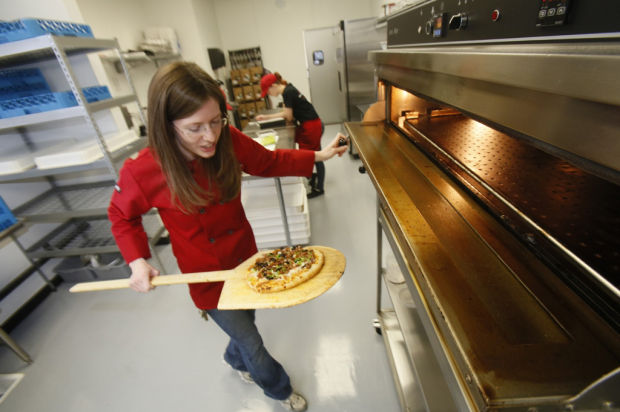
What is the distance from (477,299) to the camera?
0.47 meters

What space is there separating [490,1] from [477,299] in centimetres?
54

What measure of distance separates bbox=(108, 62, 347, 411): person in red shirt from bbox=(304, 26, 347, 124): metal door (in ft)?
13.9

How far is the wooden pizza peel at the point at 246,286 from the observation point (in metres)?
1.02

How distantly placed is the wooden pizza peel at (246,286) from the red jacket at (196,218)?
0.10 m

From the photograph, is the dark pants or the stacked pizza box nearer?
the stacked pizza box

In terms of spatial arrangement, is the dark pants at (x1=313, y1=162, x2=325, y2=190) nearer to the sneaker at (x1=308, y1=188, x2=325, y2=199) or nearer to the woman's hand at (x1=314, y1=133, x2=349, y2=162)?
the sneaker at (x1=308, y1=188, x2=325, y2=199)

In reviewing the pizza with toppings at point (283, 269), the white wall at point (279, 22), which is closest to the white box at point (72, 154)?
the pizza with toppings at point (283, 269)

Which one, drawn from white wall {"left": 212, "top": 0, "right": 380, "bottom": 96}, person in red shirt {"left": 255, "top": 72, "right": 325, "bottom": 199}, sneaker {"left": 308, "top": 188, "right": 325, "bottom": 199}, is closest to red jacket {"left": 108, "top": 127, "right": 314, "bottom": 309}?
person in red shirt {"left": 255, "top": 72, "right": 325, "bottom": 199}

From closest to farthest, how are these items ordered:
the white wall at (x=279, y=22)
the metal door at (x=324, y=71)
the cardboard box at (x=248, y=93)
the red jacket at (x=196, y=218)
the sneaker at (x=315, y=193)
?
the red jacket at (x=196, y=218), the sneaker at (x=315, y=193), the metal door at (x=324, y=71), the white wall at (x=279, y=22), the cardboard box at (x=248, y=93)

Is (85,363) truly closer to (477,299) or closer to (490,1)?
(477,299)

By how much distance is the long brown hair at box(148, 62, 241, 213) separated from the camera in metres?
0.84

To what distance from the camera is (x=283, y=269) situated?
116 cm

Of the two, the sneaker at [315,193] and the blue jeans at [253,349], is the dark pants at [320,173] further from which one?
the blue jeans at [253,349]

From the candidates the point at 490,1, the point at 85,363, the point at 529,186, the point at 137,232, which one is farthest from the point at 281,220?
the point at 490,1
